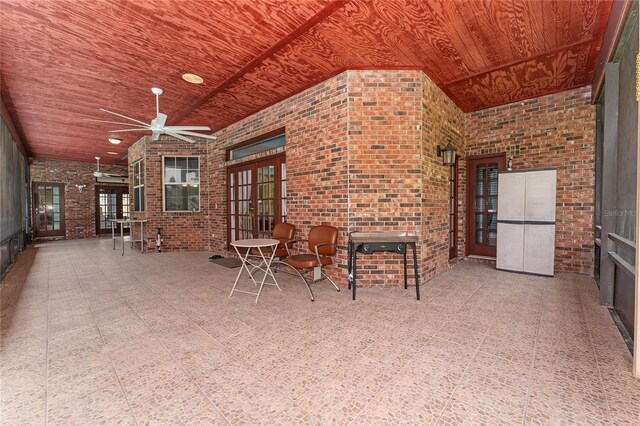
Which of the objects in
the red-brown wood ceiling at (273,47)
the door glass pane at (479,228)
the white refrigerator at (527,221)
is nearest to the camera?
the red-brown wood ceiling at (273,47)

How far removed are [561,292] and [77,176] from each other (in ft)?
50.3

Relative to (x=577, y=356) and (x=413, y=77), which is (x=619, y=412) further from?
(x=413, y=77)

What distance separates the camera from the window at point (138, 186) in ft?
27.3

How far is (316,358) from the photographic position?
217 cm

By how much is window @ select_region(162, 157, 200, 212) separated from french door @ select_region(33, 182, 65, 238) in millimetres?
6895

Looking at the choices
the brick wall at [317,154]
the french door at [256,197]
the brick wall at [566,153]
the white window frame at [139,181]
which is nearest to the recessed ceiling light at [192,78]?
the brick wall at [317,154]

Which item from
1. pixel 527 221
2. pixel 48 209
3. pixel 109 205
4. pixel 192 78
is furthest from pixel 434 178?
pixel 48 209

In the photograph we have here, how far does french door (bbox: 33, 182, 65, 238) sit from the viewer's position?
1076cm

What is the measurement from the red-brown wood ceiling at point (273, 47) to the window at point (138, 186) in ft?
10.5

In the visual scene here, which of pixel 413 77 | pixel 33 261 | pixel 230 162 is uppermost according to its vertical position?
pixel 413 77

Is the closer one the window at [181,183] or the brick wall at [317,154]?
the brick wall at [317,154]

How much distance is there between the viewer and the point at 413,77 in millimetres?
4066

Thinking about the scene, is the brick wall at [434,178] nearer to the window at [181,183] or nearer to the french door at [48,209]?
the window at [181,183]

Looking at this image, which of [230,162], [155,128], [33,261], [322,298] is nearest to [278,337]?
[322,298]
